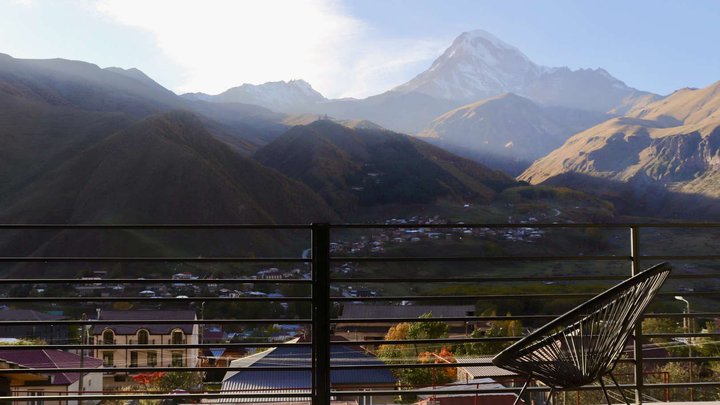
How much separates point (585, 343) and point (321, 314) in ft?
3.39

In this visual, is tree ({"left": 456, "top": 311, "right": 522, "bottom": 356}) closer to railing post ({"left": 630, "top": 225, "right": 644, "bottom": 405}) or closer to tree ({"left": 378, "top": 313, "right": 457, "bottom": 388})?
tree ({"left": 378, "top": 313, "right": 457, "bottom": 388})

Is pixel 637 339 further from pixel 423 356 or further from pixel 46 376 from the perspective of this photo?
pixel 423 356

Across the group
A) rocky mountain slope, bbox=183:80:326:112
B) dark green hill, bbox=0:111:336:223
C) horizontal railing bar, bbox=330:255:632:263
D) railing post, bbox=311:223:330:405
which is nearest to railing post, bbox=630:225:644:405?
horizontal railing bar, bbox=330:255:632:263

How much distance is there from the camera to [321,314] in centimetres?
272

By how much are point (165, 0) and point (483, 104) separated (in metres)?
110

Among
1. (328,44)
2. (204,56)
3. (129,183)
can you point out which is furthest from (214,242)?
(204,56)

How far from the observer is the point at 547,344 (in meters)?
2.19

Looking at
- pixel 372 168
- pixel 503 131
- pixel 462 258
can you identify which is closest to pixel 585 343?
pixel 462 258

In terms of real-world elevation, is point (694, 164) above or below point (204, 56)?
below

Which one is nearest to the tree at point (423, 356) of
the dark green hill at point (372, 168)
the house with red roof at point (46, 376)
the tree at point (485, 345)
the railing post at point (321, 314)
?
the tree at point (485, 345)

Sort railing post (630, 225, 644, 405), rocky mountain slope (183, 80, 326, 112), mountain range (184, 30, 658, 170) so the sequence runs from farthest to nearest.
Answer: rocky mountain slope (183, 80, 326, 112), mountain range (184, 30, 658, 170), railing post (630, 225, 644, 405)

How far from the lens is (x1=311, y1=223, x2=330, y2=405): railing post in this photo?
8.85ft

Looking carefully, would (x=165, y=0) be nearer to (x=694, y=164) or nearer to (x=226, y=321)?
(x=226, y=321)

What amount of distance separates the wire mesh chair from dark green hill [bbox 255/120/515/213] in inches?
2327
